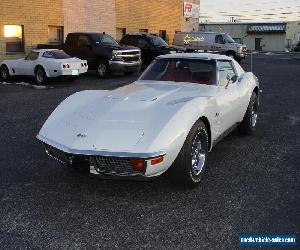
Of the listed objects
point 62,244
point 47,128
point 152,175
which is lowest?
point 62,244

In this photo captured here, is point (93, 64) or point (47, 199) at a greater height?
point (93, 64)

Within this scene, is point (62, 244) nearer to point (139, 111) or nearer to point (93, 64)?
point (139, 111)

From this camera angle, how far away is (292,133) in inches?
294

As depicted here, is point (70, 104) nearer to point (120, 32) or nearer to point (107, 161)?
point (107, 161)

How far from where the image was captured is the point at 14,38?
66.4ft

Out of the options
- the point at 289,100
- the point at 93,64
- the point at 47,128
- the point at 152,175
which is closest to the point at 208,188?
the point at 152,175

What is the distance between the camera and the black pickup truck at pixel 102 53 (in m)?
17.3

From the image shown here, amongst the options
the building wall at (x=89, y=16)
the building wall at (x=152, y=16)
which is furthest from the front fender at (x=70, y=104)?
the building wall at (x=152, y=16)

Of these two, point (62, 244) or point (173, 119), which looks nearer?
point (62, 244)


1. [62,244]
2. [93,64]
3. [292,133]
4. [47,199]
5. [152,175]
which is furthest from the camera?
[93,64]

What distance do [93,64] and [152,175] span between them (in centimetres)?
1436

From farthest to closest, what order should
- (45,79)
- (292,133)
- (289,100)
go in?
(45,79)
(289,100)
(292,133)

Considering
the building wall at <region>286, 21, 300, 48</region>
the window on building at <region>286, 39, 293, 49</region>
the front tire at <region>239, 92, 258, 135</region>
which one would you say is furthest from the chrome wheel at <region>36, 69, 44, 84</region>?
the building wall at <region>286, 21, 300, 48</region>

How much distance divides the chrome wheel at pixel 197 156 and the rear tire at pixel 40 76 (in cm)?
1163
